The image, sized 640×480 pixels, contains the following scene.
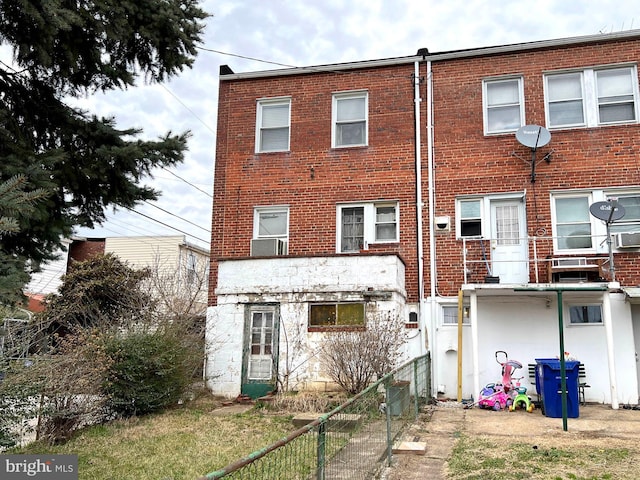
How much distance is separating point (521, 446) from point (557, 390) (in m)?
3.05

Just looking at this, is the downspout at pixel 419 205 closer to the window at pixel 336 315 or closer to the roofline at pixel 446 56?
the roofline at pixel 446 56

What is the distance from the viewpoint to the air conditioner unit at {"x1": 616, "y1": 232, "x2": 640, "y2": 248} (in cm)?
1292

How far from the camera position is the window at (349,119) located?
50.9ft

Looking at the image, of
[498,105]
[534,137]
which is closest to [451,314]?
[534,137]

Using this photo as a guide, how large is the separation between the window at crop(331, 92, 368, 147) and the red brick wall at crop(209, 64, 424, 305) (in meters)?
0.20

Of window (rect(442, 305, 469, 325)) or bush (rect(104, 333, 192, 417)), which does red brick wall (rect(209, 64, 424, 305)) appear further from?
bush (rect(104, 333, 192, 417))

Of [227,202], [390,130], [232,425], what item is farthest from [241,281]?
[390,130]

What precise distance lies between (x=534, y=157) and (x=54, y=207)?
35.2 feet

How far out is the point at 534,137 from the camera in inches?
530

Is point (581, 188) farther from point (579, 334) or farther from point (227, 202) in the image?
point (227, 202)

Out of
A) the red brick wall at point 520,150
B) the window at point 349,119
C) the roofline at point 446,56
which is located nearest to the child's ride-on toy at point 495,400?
the red brick wall at point 520,150

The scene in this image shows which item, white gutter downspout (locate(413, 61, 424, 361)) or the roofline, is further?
the roofline

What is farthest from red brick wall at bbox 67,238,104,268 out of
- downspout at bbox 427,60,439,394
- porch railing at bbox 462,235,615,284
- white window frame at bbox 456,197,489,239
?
porch railing at bbox 462,235,615,284

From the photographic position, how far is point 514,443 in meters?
8.27
